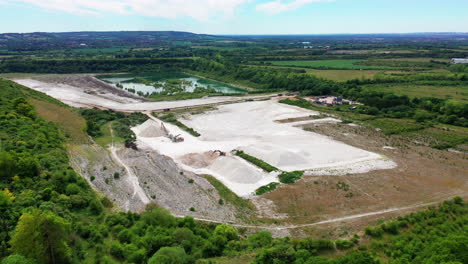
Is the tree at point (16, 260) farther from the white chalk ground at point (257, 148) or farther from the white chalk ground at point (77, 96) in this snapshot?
the white chalk ground at point (77, 96)

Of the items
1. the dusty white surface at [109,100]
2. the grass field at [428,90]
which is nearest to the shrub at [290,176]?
the dusty white surface at [109,100]

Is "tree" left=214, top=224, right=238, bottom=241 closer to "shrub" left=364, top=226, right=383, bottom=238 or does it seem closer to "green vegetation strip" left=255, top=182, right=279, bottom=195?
"green vegetation strip" left=255, top=182, right=279, bottom=195

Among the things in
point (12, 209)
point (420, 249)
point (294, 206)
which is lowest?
point (294, 206)

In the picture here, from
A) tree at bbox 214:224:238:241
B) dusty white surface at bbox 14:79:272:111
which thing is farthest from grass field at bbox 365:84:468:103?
tree at bbox 214:224:238:241

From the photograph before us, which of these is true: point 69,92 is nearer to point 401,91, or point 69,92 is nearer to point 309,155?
point 309,155

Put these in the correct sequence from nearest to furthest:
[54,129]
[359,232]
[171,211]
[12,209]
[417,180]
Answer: [12,209] < [359,232] < [171,211] < [417,180] < [54,129]

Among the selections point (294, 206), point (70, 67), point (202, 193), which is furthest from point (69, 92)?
point (294, 206)
